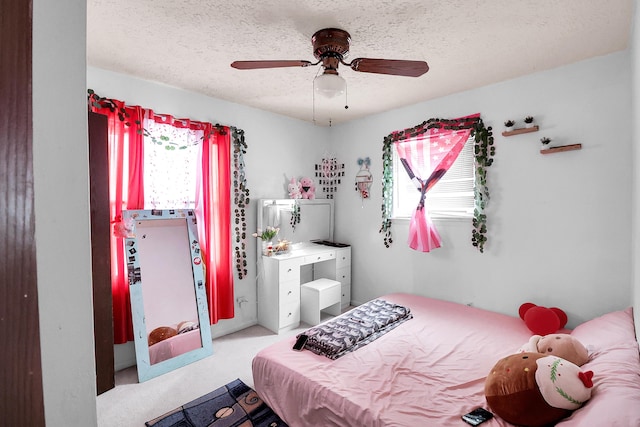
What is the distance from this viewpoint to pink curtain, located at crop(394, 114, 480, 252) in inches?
121

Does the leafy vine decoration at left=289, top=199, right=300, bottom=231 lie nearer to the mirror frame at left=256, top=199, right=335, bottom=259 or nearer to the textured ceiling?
the mirror frame at left=256, top=199, right=335, bottom=259

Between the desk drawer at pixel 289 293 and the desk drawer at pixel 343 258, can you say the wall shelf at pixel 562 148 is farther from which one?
the desk drawer at pixel 289 293

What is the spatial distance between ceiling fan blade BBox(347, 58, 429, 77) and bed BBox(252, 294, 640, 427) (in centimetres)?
180

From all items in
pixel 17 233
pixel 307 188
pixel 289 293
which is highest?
pixel 307 188

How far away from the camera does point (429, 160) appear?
10.7 feet

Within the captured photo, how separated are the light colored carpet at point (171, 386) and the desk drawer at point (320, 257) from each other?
0.97 m

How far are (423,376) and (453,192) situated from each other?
195 cm

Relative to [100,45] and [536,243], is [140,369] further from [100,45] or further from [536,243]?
[536,243]

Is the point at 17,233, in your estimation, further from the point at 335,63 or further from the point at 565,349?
the point at 565,349

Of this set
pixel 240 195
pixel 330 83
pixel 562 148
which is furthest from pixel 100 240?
pixel 562 148

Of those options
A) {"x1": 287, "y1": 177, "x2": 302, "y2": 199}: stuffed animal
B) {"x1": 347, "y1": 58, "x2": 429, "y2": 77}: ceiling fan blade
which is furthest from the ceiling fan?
{"x1": 287, "y1": 177, "x2": 302, "y2": 199}: stuffed animal

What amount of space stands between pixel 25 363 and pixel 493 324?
9.69ft

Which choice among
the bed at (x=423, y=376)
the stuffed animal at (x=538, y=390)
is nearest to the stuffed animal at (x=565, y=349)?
the bed at (x=423, y=376)

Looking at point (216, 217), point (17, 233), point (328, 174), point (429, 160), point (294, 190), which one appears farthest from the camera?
point (328, 174)
